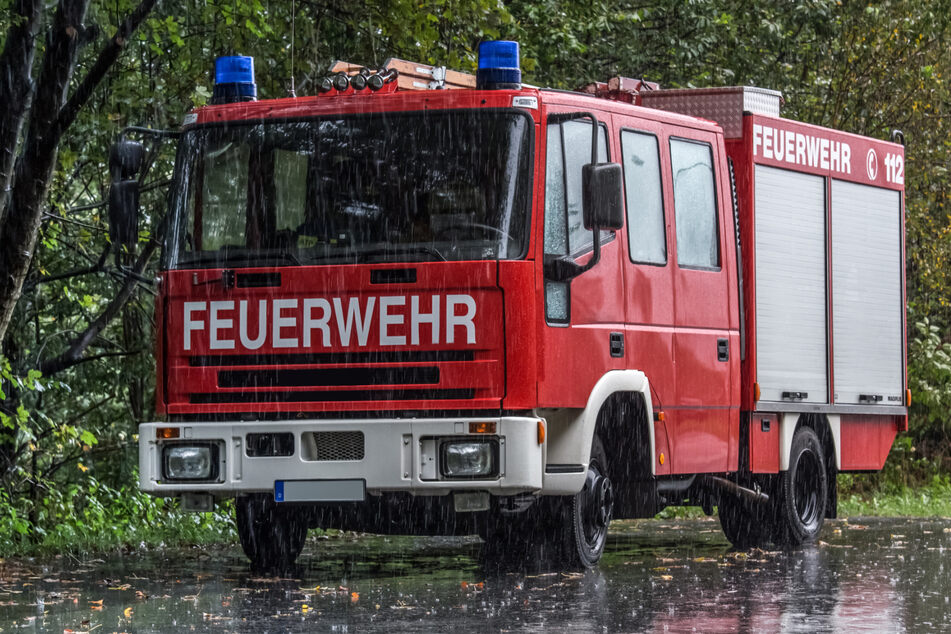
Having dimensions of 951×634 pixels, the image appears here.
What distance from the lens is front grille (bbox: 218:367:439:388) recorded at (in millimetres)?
10008

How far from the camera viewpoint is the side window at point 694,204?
11.5 m

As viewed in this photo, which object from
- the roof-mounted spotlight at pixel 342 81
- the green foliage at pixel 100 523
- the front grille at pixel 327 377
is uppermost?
the roof-mounted spotlight at pixel 342 81

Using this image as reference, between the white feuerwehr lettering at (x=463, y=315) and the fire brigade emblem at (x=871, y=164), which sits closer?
the white feuerwehr lettering at (x=463, y=315)

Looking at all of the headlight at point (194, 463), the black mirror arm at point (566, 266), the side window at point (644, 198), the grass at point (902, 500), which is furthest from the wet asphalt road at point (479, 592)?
the grass at point (902, 500)

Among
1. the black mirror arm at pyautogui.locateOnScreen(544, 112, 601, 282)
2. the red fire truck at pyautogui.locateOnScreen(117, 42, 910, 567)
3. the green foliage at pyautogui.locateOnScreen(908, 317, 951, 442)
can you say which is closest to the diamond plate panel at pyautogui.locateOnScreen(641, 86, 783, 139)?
the red fire truck at pyautogui.locateOnScreen(117, 42, 910, 567)

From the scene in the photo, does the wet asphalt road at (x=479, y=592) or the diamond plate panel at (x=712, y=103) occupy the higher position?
the diamond plate panel at (x=712, y=103)

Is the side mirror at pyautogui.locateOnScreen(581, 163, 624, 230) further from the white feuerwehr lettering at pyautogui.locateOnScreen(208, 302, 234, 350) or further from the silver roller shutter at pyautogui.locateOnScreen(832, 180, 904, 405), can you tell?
the silver roller shutter at pyautogui.locateOnScreen(832, 180, 904, 405)

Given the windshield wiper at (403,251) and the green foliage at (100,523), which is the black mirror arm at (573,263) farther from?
the green foliage at (100,523)

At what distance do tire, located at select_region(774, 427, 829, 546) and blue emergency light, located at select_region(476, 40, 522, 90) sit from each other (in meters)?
4.16

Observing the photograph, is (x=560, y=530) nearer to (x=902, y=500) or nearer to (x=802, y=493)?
(x=802, y=493)

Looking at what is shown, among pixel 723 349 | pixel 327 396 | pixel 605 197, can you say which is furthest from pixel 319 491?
pixel 723 349

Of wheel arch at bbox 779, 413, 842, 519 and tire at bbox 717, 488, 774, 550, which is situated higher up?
wheel arch at bbox 779, 413, 842, 519

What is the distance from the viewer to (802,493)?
539 inches

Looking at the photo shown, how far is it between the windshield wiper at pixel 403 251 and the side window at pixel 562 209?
610 mm
